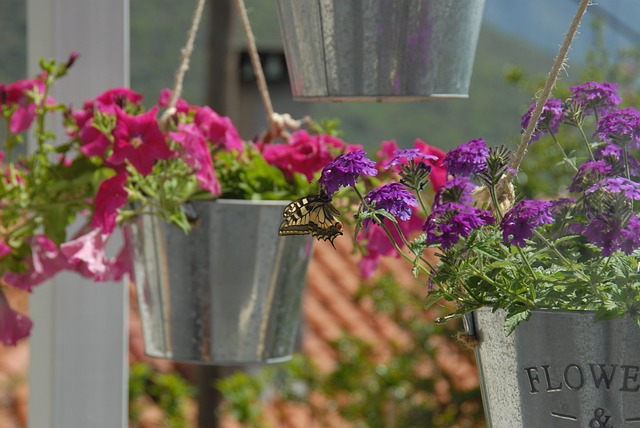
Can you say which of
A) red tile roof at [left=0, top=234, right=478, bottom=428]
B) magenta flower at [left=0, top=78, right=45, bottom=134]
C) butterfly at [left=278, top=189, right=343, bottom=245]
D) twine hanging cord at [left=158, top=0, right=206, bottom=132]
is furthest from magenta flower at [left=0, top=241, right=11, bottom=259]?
red tile roof at [left=0, top=234, right=478, bottom=428]

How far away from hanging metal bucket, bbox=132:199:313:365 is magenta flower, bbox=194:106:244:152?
108mm

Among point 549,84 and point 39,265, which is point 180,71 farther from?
point 549,84

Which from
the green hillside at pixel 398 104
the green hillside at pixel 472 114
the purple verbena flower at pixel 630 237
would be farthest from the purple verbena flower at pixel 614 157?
the green hillside at pixel 472 114

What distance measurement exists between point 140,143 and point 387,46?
34 cm

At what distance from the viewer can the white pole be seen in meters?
1.56

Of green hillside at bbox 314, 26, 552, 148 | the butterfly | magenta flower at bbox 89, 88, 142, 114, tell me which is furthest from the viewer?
green hillside at bbox 314, 26, 552, 148

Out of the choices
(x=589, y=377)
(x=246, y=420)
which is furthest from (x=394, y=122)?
(x=589, y=377)

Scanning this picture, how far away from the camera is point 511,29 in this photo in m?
4.76

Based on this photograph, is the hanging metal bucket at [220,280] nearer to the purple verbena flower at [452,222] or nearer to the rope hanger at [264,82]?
the rope hanger at [264,82]

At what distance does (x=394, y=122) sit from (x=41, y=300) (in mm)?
4398

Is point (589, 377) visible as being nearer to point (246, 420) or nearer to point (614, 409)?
point (614, 409)

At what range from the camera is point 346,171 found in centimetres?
84

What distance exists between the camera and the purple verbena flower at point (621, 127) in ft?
2.93

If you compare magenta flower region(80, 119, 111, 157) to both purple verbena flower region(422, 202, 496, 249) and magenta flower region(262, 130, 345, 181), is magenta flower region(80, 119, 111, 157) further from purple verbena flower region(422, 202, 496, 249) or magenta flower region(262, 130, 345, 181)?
purple verbena flower region(422, 202, 496, 249)
